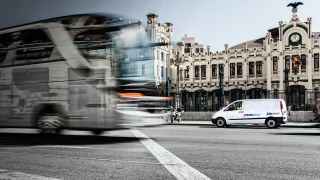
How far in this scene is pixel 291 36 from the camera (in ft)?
174

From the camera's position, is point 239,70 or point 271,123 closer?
point 271,123

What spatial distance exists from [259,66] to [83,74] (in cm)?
4455

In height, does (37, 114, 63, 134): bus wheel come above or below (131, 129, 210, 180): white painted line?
above

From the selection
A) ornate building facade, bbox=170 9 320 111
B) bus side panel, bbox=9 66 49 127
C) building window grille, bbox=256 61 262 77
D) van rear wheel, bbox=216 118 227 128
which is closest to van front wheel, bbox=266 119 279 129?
van rear wheel, bbox=216 118 227 128

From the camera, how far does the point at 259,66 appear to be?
5450 centimetres

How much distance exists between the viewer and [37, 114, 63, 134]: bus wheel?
12.8m

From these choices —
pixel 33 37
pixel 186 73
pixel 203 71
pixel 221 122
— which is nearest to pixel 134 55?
pixel 33 37

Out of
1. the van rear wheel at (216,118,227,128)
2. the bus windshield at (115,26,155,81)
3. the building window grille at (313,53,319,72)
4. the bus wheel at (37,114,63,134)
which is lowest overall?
the van rear wheel at (216,118,227,128)

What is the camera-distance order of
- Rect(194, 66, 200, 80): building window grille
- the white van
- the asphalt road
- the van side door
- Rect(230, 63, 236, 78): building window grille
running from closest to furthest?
the asphalt road
the white van
the van side door
Rect(230, 63, 236, 78): building window grille
Rect(194, 66, 200, 80): building window grille

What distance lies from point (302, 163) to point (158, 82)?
631 centimetres

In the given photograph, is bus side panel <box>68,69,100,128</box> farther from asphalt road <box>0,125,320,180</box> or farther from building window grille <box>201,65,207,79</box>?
building window grille <box>201,65,207,79</box>

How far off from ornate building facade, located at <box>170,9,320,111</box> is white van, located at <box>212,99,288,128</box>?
23096 mm

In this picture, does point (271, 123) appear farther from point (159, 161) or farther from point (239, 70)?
point (239, 70)

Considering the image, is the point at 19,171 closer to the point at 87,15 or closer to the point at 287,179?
the point at 287,179
